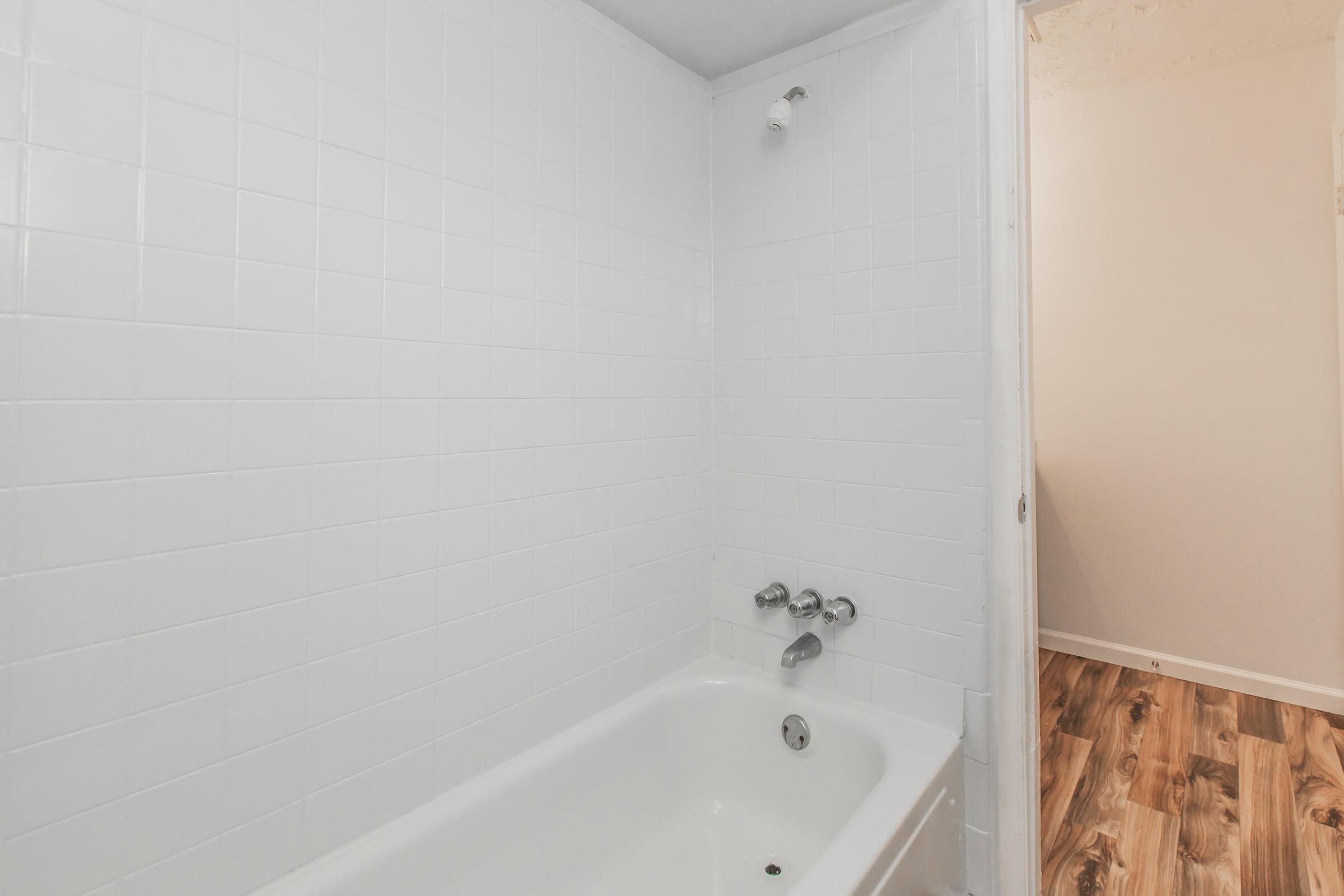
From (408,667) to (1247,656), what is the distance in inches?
133

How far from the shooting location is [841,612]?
1688 millimetres

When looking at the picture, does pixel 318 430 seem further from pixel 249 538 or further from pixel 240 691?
pixel 240 691

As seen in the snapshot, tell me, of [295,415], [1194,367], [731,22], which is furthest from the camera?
[1194,367]

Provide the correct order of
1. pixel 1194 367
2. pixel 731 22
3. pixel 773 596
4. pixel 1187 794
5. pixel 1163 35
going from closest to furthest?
pixel 731 22 → pixel 773 596 → pixel 1187 794 → pixel 1163 35 → pixel 1194 367

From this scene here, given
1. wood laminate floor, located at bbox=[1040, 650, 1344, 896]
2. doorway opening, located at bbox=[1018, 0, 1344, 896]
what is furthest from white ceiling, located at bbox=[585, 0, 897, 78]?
wood laminate floor, located at bbox=[1040, 650, 1344, 896]

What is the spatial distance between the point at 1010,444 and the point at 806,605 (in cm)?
65

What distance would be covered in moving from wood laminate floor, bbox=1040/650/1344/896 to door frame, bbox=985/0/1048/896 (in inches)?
17.2

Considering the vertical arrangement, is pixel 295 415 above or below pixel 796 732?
above

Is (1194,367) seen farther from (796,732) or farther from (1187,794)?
(796,732)

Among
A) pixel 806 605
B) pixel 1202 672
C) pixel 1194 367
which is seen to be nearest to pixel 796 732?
pixel 806 605

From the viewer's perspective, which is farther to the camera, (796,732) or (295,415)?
(796,732)

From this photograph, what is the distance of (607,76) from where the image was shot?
5.39 ft

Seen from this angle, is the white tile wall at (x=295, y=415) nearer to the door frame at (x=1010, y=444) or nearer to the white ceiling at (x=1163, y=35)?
the door frame at (x=1010, y=444)

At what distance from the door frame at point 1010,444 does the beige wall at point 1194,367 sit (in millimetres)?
1884
